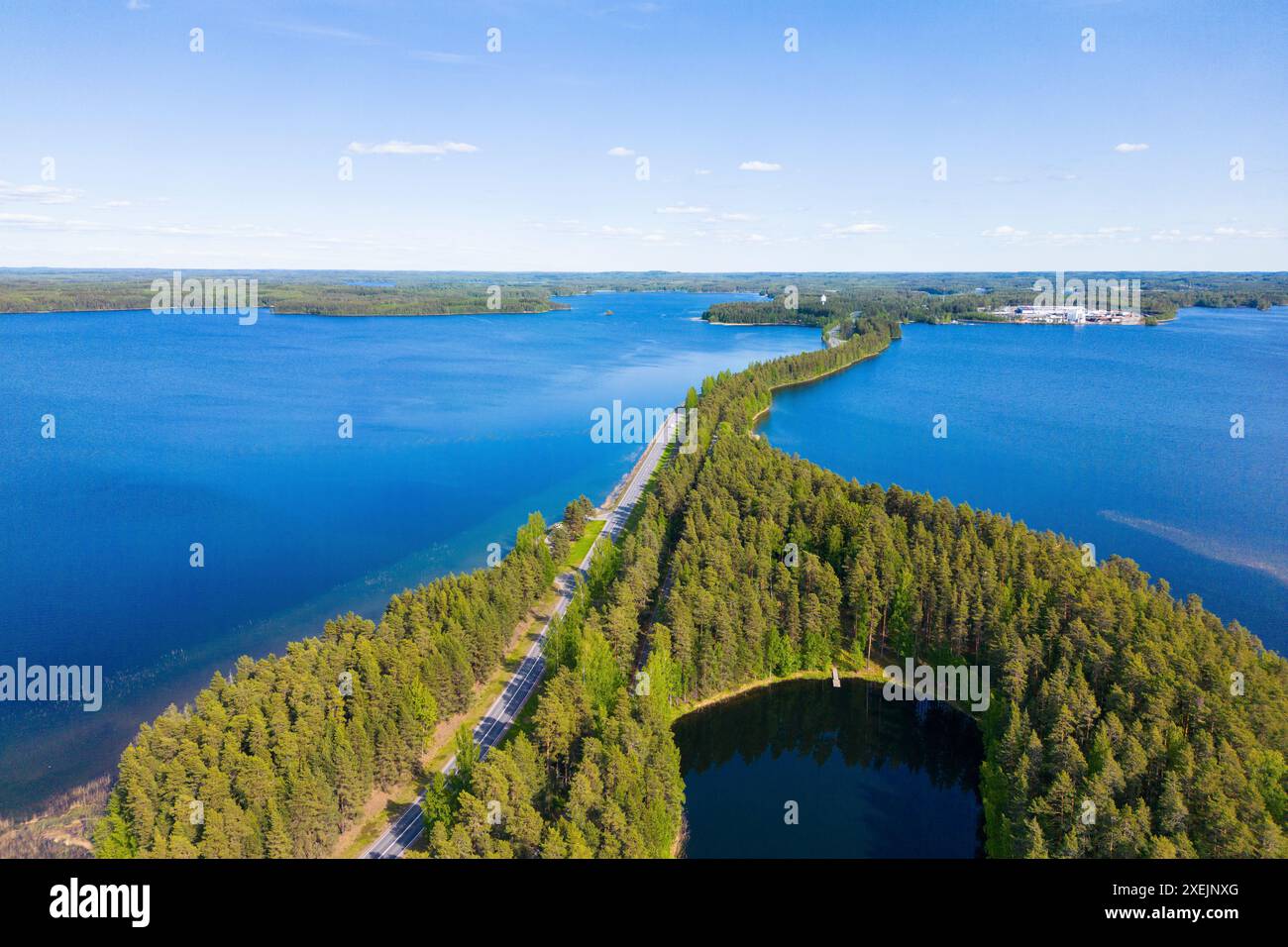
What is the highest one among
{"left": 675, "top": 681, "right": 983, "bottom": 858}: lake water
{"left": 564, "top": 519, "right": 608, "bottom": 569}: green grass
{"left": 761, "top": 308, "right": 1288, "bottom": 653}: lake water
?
{"left": 761, "top": 308, "right": 1288, "bottom": 653}: lake water

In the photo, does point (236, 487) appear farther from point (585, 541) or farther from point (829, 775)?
point (829, 775)

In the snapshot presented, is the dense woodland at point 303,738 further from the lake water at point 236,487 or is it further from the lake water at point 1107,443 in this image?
the lake water at point 1107,443

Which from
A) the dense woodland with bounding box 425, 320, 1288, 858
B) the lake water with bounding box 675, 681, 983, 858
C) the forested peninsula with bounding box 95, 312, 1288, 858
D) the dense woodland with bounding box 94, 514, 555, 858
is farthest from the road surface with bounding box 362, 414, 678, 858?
the lake water with bounding box 675, 681, 983, 858

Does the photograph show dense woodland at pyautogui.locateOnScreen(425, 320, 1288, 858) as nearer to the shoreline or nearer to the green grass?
the green grass

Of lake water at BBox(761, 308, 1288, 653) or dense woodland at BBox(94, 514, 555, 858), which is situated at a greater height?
lake water at BBox(761, 308, 1288, 653)

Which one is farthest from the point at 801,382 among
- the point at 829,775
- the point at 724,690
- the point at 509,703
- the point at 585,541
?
the point at 509,703

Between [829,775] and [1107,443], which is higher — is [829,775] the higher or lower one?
the lower one
